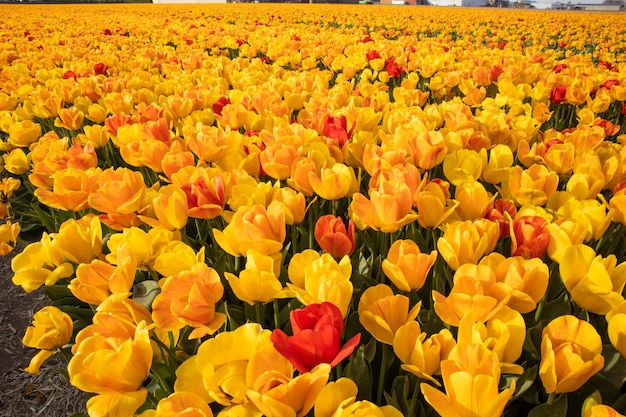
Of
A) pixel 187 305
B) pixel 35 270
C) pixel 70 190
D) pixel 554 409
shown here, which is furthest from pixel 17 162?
pixel 554 409

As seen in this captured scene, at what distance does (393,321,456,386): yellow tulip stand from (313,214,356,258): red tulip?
338 mm

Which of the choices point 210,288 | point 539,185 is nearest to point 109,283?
point 210,288

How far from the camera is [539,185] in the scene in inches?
57.9

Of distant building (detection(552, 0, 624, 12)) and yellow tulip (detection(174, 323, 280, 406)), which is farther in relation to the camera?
distant building (detection(552, 0, 624, 12))

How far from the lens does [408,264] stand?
1.07 metres

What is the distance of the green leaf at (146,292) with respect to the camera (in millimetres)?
1428

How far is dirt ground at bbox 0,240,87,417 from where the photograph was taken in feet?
7.13

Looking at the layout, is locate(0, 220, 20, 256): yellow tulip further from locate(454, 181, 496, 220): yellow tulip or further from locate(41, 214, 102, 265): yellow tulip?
locate(454, 181, 496, 220): yellow tulip

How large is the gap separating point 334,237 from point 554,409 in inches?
23.9

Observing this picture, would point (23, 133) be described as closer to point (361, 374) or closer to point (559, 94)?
point (361, 374)

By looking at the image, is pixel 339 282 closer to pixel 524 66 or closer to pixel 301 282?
pixel 301 282

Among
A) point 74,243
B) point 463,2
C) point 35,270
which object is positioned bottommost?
point 35,270

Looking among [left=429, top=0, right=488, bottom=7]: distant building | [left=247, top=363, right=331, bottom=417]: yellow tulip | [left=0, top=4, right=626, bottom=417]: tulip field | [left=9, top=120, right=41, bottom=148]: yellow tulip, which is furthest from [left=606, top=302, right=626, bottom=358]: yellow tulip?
[left=429, top=0, right=488, bottom=7]: distant building

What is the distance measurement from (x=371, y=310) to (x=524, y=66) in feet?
12.3
